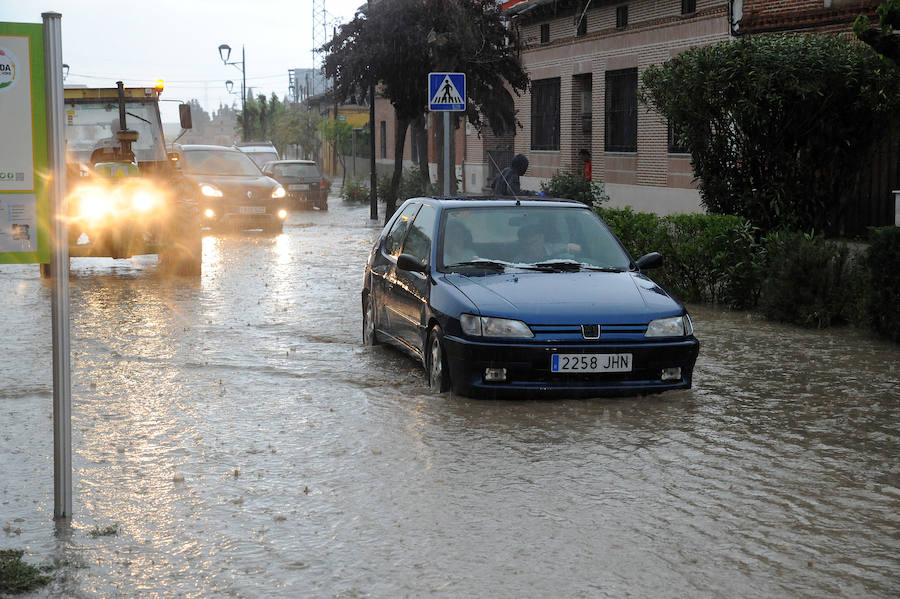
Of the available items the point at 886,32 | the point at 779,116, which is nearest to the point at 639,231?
the point at 779,116

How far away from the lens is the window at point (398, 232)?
36.3 ft

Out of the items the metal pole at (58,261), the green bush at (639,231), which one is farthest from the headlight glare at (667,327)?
the green bush at (639,231)

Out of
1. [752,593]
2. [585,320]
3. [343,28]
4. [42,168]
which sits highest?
[343,28]

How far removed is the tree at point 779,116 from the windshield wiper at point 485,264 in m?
5.84

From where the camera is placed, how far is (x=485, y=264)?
981cm

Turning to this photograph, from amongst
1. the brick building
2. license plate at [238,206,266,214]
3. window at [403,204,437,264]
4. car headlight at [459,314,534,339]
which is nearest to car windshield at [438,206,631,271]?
window at [403,204,437,264]

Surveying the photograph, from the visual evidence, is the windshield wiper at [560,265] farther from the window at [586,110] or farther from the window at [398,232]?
the window at [586,110]

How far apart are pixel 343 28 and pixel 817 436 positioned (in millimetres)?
24024

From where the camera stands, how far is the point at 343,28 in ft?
99.7

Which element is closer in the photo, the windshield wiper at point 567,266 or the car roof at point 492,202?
the windshield wiper at point 567,266

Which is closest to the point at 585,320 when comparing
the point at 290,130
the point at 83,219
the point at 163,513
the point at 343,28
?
the point at 163,513

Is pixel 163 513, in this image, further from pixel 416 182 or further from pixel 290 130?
pixel 290 130

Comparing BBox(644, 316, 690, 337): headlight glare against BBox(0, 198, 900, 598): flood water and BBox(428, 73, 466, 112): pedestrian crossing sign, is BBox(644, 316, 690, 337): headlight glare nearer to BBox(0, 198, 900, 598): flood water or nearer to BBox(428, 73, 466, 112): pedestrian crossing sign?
BBox(0, 198, 900, 598): flood water

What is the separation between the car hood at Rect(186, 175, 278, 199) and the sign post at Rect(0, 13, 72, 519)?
20934 mm
